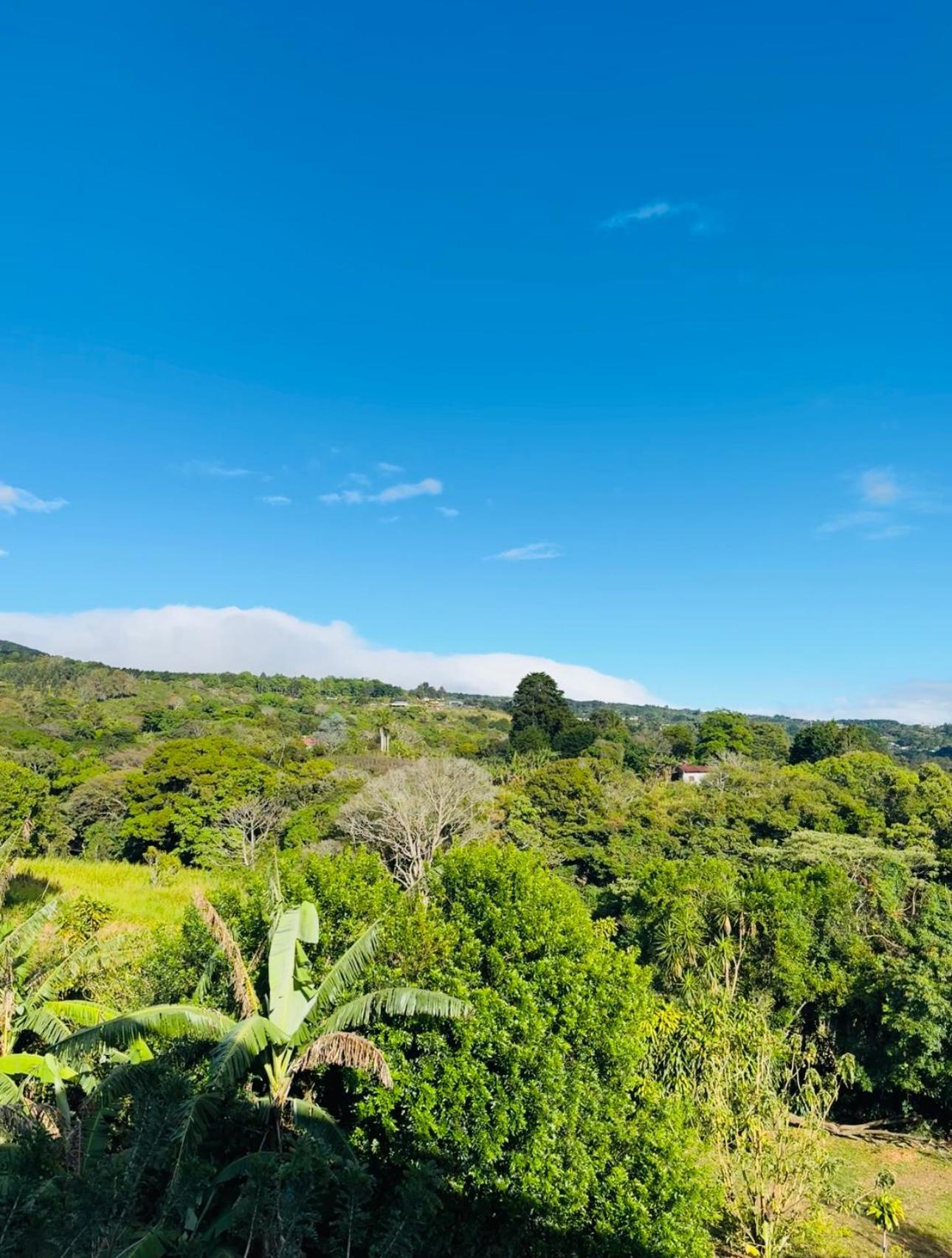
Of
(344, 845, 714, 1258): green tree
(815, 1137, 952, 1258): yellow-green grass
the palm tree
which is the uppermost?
the palm tree

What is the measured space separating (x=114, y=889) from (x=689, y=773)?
63.6 m

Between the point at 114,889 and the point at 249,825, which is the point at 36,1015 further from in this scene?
the point at 249,825

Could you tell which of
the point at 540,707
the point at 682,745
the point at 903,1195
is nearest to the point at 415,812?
the point at 903,1195

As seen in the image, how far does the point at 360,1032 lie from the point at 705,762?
244 feet

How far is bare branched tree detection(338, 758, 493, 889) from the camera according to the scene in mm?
33438

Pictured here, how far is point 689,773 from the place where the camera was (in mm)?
74688

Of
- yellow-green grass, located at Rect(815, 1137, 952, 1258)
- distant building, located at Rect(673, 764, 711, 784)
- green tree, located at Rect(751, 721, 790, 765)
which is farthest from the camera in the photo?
green tree, located at Rect(751, 721, 790, 765)

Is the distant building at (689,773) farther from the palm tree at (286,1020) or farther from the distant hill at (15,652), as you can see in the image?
the distant hill at (15,652)

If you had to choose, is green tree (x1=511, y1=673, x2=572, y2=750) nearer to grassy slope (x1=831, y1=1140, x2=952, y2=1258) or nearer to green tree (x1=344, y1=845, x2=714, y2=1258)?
grassy slope (x1=831, y1=1140, x2=952, y2=1258)

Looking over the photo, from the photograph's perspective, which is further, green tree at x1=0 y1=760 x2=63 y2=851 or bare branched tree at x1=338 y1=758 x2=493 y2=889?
bare branched tree at x1=338 y1=758 x2=493 y2=889

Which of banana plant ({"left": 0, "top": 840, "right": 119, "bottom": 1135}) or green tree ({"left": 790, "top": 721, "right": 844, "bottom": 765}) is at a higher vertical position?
green tree ({"left": 790, "top": 721, "right": 844, "bottom": 765})

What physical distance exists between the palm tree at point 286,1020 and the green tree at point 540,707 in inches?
2644

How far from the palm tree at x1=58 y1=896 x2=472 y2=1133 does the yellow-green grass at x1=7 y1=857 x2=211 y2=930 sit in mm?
7189

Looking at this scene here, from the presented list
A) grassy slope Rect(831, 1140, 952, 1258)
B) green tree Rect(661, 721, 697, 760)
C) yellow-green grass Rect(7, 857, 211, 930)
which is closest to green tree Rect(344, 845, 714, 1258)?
grassy slope Rect(831, 1140, 952, 1258)
